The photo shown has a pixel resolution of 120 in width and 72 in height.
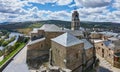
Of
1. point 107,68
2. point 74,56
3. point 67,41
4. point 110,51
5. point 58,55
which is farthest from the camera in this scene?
point 110,51

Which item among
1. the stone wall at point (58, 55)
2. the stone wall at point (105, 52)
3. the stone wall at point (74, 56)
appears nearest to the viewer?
the stone wall at point (74, 56)

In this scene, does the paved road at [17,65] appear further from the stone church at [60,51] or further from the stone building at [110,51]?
the stone building at [110,51]

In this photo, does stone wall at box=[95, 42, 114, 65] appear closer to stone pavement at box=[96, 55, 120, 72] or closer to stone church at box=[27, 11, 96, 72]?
stone pavement at box=[96, 55, 120, 72]

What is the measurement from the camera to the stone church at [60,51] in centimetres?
2689

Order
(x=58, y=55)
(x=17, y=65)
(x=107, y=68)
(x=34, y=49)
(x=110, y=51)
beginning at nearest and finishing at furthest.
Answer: (x=58, y=55)
(x=17, y=65)
(x=34, y=49)
(x=107, y=68)
(x=110, y=51)

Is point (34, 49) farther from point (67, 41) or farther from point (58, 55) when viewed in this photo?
point (67, 41)

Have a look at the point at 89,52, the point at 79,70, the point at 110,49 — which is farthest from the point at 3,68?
the point at 110,49

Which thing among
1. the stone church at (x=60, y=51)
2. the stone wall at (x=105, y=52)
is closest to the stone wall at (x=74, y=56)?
the stone church at (x=60, y=51)

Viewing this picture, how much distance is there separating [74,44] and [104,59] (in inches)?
755

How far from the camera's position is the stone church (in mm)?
26891

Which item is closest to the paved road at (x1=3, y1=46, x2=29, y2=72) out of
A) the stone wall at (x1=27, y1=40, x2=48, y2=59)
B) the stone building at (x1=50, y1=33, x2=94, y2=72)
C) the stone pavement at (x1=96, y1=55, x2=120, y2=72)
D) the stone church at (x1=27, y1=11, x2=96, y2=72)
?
the stone church at (x1=27, y1=11, x2=96, y2=72)

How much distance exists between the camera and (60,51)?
27531mm

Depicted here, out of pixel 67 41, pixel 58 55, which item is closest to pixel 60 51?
pixel 58 55

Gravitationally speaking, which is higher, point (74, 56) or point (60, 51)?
point (60, 51)
